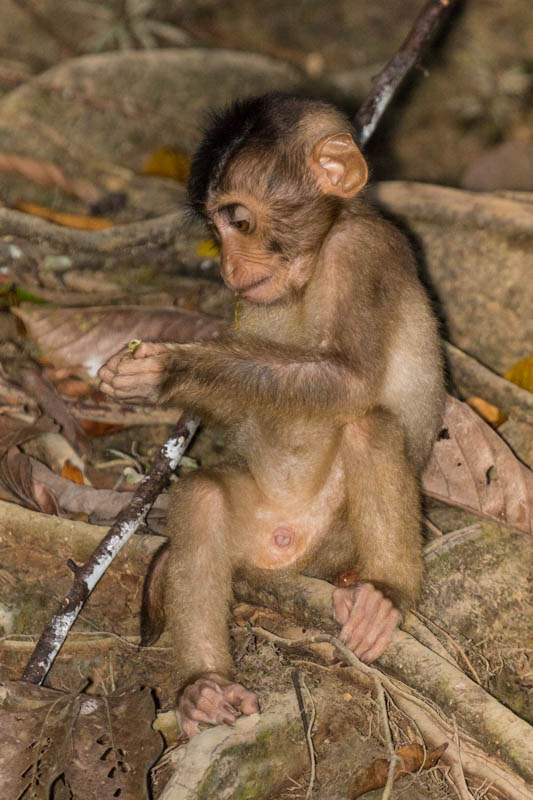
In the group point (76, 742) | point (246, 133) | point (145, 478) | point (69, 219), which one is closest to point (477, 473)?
point (145, 478)

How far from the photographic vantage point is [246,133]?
3945 millimetres

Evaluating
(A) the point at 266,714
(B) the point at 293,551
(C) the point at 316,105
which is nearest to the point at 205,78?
(C) the point at 316,105

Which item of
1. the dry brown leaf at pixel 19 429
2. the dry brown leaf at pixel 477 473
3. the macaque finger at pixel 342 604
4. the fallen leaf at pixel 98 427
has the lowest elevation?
the fallen leaf at pixel 98 427

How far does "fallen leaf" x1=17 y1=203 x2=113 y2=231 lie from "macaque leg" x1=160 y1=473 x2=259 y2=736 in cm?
354

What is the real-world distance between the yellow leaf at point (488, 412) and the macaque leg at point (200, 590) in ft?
6.31

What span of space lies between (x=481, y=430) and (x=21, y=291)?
311 cm

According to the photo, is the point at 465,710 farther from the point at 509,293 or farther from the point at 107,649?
the point at 509,293

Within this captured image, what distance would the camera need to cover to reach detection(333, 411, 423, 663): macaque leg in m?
3.89

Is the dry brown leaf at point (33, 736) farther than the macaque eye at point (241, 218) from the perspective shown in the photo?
No

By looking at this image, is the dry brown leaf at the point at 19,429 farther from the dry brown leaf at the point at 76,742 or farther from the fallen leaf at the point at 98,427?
the dry brown leaf at the point at 76,742

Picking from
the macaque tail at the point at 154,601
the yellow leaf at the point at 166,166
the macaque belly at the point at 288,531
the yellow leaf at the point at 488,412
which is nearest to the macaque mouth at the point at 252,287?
the macaque belly at the point at 288,531

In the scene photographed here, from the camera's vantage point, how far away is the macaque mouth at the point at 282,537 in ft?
14.1

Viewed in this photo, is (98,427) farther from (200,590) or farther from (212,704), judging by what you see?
(212,704)

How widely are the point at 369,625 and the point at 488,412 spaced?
6.33 ft
